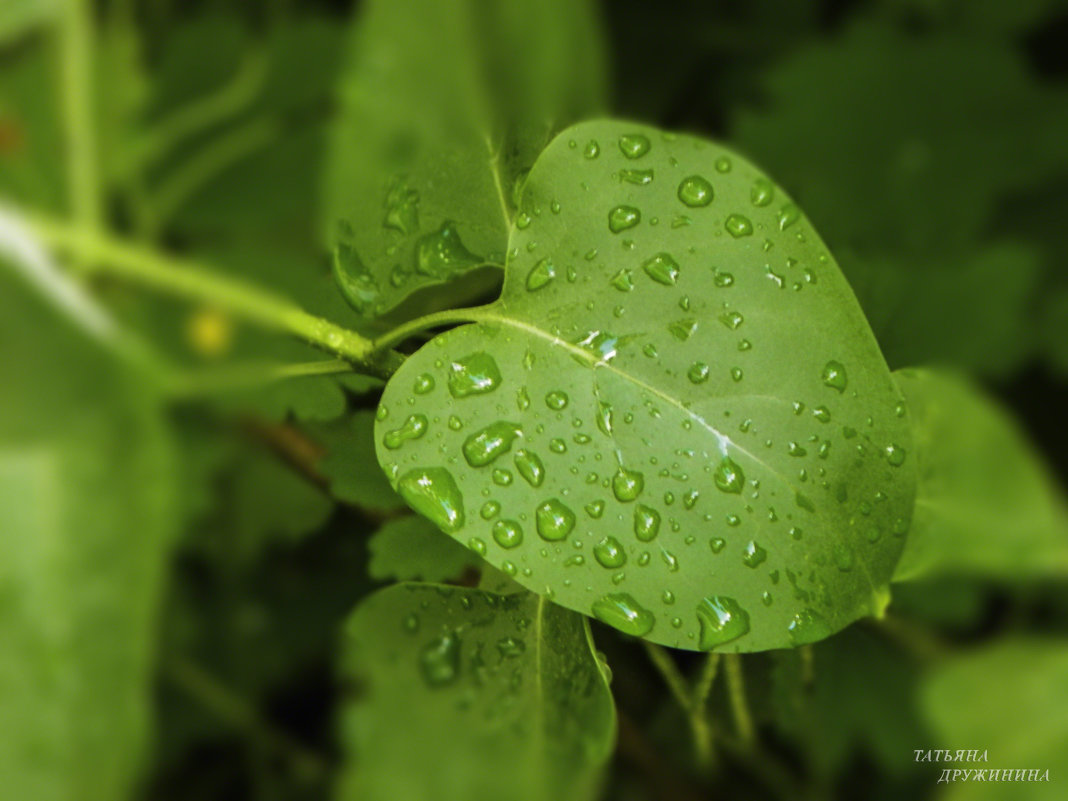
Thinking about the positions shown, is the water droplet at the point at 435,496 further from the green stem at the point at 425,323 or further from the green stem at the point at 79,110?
the green stem at the point at 79,110

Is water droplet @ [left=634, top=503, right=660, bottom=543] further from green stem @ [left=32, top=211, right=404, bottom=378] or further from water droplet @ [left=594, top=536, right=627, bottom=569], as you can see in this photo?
green stem @ [left=32, top=211, right=404, bottom=378]

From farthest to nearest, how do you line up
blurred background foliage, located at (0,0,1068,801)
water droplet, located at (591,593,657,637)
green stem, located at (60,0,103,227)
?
green stem, located at (60,0,103,227), blurred background foliage, located at (0,0,1068,801), water droplet, located at (591,593,657,637)

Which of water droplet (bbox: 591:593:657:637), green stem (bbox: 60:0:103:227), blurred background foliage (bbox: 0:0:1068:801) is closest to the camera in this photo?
water droplet (bbox: 591:593:657:637)

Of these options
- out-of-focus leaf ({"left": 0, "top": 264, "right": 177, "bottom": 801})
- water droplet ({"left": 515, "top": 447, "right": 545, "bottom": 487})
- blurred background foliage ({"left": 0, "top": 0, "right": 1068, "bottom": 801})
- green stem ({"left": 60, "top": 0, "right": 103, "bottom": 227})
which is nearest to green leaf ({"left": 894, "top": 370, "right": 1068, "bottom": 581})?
blurred background foliage ({"left": 0, "top": 0, "right": 1068, "bottom": 801})

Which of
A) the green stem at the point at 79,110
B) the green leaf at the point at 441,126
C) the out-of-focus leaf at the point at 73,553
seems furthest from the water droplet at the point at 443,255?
the green stem at the point at 79,110

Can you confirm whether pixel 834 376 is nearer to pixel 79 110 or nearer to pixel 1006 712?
pixel 1006 712

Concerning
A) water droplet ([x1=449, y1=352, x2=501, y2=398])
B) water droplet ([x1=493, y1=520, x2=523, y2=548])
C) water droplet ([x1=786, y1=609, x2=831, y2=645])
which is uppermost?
water droplet ([x1=449, y1=352, x2=501, y2=398])

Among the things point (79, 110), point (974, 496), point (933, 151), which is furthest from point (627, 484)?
point (933, 151)

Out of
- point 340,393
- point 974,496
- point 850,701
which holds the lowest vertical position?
point 850,701

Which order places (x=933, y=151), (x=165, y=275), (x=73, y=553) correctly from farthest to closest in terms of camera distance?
(x=933, y=151)
(x=165, y=275)
(x=73, y=553)
